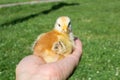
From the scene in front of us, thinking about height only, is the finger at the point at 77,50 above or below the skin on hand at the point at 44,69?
below

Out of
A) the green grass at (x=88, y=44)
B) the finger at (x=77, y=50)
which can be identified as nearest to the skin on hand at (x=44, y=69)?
the finger at (x=77, y=50)

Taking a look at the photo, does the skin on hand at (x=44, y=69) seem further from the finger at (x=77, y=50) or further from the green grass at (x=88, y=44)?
the green grass at (x=88, y=44)

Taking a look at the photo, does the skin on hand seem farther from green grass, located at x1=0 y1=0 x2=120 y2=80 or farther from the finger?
green grass, located at x1=0 y1=0 x2=120 y2=80

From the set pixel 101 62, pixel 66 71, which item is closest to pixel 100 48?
pixel 101 62

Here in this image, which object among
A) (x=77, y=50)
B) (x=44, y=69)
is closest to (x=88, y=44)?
(x=77, y=50)

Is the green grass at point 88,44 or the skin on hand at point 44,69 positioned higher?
the skin on hand at point 44,69

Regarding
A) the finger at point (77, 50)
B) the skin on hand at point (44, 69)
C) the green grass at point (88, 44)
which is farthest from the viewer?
the green grass at point (88, 44)

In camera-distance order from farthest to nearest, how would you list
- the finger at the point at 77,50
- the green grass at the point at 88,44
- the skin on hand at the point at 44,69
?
the green grass at the point at 88,44 → the finger at the point at 77,50 → the skin on hand at the point at 44,69

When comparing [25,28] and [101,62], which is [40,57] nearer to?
[101,62]

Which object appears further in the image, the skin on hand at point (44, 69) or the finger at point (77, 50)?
the finger at point (77, 50)

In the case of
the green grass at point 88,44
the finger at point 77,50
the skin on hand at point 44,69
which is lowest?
the green grass at point 88,44
